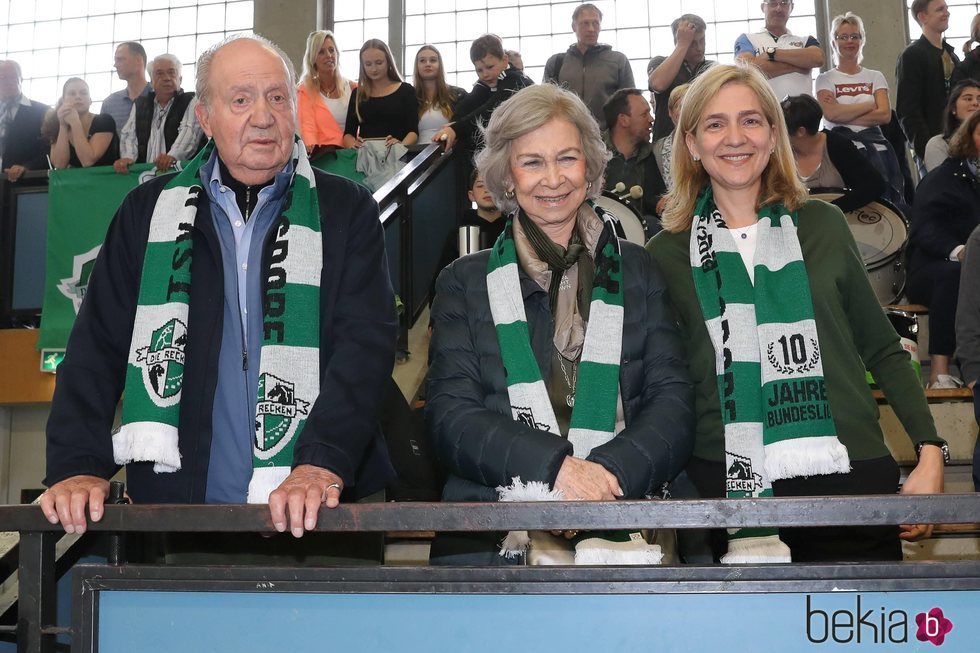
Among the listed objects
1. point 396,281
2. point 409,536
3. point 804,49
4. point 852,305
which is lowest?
point 409,536

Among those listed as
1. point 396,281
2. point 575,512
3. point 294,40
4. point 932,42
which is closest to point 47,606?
point 575,512

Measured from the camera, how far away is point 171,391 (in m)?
2.21

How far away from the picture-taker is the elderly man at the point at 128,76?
8.27 m

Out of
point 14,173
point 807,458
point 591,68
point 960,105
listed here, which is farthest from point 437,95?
point 807,458

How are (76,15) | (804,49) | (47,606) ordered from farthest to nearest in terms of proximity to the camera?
(76,15)
(804,49)
(47,606)

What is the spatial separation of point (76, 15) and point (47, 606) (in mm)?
11960

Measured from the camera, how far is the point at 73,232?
25.3 feet

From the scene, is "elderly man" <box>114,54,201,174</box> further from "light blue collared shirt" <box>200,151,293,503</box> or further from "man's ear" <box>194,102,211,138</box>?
"light blue collared shirt" <box>200,151,293,503</box>

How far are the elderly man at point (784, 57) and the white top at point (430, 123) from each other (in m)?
2.02

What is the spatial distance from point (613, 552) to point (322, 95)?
5940 millimetres

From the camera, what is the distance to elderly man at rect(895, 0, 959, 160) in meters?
7.50

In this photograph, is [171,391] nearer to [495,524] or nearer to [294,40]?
[495,524]

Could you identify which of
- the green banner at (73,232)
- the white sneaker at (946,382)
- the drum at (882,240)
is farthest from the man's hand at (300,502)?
the green banner at (73,232)

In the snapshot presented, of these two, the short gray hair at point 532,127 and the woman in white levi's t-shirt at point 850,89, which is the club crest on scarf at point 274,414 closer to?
the short gray hair at point 532,127
